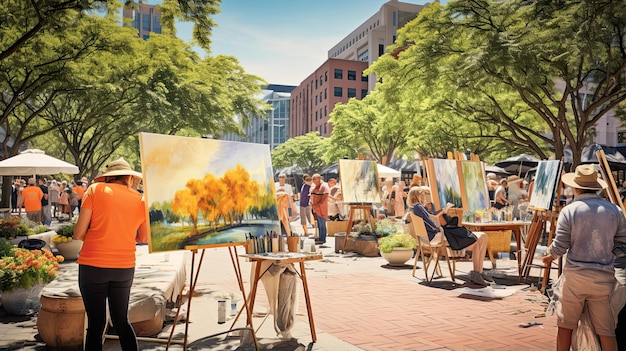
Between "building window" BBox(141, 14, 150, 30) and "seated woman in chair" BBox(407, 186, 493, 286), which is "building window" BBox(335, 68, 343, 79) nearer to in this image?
"seated woman in chair" BBox(407, 186, 493, 286)

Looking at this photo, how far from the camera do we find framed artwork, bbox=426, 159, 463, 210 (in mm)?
9828

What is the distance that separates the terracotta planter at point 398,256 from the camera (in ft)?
33.0

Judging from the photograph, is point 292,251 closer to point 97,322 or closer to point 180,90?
point 97,322

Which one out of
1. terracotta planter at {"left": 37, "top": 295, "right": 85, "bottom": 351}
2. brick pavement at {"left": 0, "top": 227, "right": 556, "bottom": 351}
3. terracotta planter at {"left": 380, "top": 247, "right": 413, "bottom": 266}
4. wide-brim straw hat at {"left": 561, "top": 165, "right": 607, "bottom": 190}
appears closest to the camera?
wide-brim straw hat at {"left": 561, "top": 165, "right": 607, "bottom": 190}

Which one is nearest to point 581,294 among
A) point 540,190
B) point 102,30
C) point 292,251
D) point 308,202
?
point 292,251

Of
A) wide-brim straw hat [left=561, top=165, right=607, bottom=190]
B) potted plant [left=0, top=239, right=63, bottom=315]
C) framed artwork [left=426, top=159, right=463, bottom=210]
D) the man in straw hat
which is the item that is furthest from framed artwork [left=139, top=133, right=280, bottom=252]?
framed artwork [left=426, top=159, right=463, bottom=210]

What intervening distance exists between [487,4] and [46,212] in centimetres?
1648

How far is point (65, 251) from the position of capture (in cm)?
1103

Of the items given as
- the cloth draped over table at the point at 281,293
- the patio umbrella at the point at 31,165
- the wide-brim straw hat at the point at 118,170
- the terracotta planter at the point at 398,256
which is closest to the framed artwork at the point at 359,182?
the terracotta planter at the point at 398,256

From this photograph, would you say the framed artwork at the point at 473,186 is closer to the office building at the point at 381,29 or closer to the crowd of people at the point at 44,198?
the crowd of people at the point at 44,198

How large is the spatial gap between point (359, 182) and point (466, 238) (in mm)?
4956

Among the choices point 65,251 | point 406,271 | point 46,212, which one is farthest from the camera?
point 46,212

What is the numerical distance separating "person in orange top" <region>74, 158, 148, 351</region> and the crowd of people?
12.6m

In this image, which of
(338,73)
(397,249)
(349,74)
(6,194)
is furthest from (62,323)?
(349,74)
